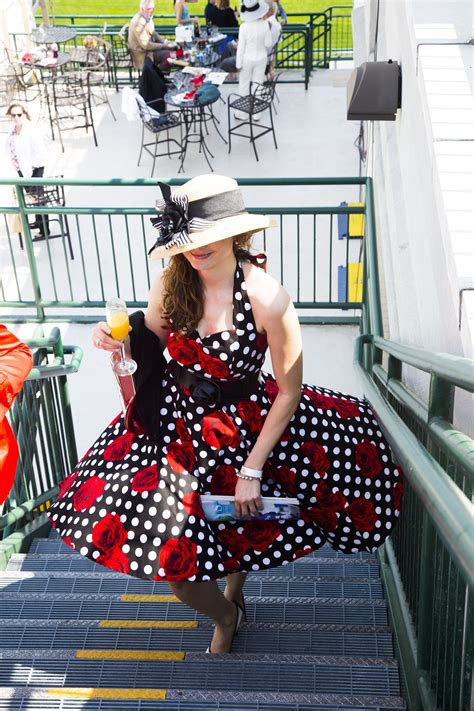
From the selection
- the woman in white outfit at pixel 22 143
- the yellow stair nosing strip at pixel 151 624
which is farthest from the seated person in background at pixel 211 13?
the yellow stair nosing strip at pixel 151 624

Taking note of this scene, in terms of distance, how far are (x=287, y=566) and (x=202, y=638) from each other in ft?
2.26

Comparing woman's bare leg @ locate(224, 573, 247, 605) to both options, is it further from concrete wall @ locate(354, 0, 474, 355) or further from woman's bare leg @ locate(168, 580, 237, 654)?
concrete wall @ locate(354, 0, 474, 355)

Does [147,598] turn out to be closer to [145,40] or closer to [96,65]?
[145,40]

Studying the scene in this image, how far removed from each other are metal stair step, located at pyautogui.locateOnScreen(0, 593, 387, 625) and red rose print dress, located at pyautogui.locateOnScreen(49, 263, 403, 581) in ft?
1.16

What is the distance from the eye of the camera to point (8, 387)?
3264 millimetres

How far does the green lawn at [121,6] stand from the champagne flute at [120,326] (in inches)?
793

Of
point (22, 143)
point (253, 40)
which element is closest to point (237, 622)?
point (22, 143)

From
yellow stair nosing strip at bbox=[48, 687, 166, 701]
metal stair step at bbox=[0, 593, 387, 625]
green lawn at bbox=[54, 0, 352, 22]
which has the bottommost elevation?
metal stair step at bbox=[0, 593, 387, 625]

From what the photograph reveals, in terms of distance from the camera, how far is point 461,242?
273cm

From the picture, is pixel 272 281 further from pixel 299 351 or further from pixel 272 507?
pixel 272 507

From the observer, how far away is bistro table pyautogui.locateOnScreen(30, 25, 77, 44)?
44.3ft

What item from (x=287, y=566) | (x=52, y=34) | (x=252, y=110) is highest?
(x=52, y=34)

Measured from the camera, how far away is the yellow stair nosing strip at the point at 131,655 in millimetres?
2971

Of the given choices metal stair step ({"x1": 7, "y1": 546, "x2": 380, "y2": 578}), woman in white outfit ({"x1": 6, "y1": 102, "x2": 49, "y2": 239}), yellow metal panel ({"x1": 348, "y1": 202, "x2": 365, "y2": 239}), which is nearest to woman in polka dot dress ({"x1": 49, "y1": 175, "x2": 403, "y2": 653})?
metal stair step ({"x1": 7, "y1": 546, "x2": 380, "y2": 578})
